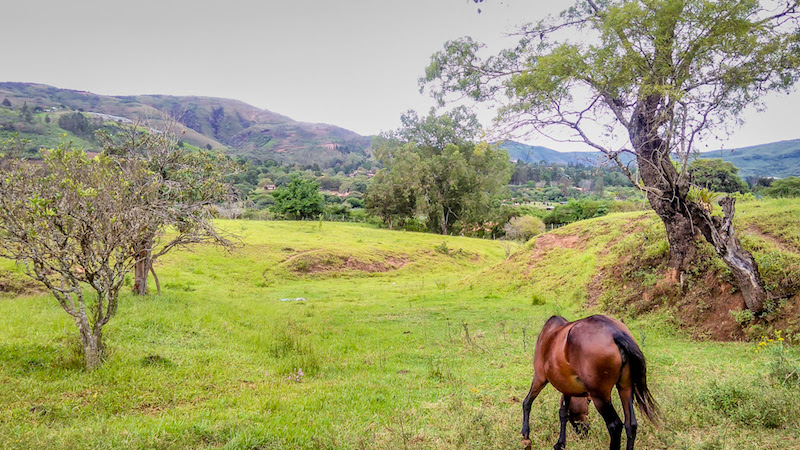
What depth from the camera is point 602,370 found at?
3.48 metres

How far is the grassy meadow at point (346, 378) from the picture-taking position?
425 centimetres

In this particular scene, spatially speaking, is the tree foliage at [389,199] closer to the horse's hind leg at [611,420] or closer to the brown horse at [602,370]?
the brown horse at [602,370]

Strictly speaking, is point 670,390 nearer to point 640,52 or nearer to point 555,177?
point 640,52

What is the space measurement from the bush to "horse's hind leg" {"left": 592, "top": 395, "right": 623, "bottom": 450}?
50.8 meters

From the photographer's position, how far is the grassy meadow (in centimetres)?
425

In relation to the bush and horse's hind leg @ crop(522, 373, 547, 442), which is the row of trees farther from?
the bush

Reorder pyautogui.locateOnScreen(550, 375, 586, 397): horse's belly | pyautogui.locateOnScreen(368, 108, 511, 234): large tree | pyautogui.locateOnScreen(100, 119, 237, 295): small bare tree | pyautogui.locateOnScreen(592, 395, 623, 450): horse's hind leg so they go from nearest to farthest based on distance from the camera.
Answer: pyautogui.locateOnScreen(592, 395, 623, 450): horse's hind leg < pyautogui.locateOnScreen(550, 375, 586, 397): horse's belly < pyautogui.locateOnScreen(100, 119, 237, 295): small bare tree < pyautogui.locateOnScreen(368, 108, 511, 234): large tree

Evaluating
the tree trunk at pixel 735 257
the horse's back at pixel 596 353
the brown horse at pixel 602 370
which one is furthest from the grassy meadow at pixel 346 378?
the tree trunk at pixel 735 257

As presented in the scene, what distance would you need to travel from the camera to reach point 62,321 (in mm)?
9172

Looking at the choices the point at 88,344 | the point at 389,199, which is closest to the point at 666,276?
the point at 88,344

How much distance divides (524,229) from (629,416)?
170ft

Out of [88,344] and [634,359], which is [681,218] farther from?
[88,344]

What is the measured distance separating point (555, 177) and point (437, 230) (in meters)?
109

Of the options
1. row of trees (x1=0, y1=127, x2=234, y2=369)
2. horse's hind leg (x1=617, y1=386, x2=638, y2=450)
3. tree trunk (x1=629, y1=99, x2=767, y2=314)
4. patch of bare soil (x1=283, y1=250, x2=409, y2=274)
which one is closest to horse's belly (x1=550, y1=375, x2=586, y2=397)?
horse's hind leg (x1=617, y1=386, x2=638, y2=450)
